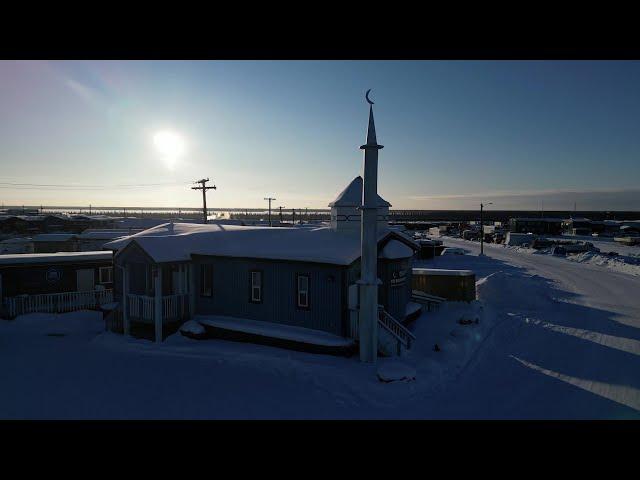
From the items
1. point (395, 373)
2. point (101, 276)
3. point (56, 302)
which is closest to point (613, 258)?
point (395, 373)

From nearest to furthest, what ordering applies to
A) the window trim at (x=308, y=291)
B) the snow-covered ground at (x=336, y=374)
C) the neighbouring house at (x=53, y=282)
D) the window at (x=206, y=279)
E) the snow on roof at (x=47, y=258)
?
the snow-covered ground at (x=336, y=374) → the window trim at (x=308, y=291) → the window at (x=206, y=279) → the neighbouring house at (x=53, y=282) → the snow on roof at (x=47, y=258)

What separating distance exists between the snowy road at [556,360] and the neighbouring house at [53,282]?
18557 mm

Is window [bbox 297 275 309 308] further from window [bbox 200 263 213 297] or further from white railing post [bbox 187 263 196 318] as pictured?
white railing post [bbox 187 263 196 318]

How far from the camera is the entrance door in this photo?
21281 millimetres

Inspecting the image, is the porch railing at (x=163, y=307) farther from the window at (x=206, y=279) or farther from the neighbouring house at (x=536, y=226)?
the neighbouring house at (x=536, y=226)

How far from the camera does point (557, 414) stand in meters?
9.01

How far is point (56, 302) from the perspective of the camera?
1983 centimetres

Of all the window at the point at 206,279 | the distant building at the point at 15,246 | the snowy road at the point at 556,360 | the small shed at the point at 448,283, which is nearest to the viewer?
the snowy road at the point at 556,360

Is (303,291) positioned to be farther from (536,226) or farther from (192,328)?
(536,226)

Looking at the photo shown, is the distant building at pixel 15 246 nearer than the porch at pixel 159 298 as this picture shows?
No

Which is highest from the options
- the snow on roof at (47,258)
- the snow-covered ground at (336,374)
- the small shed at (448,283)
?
the snow on roof at (47,258)

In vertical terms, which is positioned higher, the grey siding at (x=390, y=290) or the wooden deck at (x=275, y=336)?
the grey siding at (x=390, y=290)

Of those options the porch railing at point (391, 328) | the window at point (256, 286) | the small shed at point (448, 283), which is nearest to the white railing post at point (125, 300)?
the window at point (256, 286)

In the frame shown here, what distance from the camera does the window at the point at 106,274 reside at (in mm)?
22109
